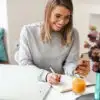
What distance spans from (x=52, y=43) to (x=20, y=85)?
0.56 m

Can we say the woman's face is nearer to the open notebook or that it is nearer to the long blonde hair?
the long blonde hair

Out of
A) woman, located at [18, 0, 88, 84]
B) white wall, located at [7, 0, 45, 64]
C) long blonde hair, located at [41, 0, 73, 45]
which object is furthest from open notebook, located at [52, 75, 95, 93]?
white wall, located at [7, 0, 45, 64]

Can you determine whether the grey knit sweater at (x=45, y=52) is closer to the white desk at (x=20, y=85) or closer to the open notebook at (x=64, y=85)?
the white desk at (x=20, y=85)

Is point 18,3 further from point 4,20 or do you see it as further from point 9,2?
point 4,20

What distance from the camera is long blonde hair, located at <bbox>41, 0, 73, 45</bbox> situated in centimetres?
170

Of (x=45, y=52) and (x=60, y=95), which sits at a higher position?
(x=45, y=52)

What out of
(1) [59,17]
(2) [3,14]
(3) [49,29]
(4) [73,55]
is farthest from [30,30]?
(2) [3,14]

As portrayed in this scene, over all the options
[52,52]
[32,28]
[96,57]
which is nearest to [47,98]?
[96,57]

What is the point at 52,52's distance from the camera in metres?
1.82

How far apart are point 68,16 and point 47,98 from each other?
723 millimetres

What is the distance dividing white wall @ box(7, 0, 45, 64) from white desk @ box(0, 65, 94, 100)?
1193 mm

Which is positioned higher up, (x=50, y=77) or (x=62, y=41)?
(x=62, y=41)

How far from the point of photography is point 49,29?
70.8 inches

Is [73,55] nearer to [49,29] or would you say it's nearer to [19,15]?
[49,29]
